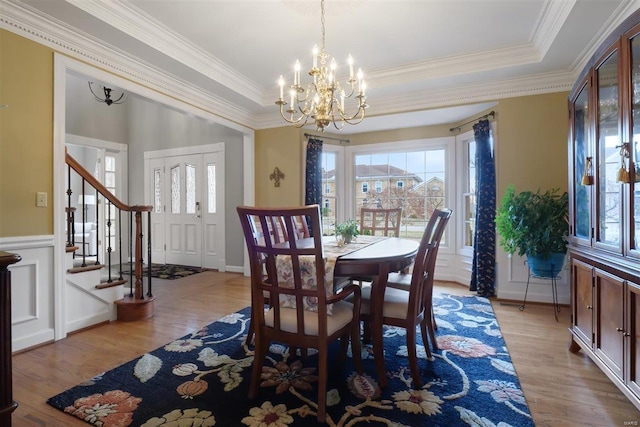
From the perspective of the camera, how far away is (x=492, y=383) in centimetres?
194

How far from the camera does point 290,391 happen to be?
1.86 metres

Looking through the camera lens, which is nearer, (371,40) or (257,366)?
(257,366)

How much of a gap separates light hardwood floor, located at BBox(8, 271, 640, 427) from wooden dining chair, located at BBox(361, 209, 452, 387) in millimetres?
654

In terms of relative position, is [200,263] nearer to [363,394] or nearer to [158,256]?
[158,256]

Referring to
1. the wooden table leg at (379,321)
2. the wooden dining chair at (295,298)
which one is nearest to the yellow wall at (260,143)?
the wooden dining chair at (295,298)

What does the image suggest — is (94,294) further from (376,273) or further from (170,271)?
(376,273)

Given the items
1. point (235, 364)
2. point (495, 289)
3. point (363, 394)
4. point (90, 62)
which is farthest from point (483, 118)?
point (90, 62)

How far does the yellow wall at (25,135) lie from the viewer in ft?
7.44

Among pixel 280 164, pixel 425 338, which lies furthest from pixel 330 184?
pixel 425 338

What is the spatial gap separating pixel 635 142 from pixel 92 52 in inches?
154

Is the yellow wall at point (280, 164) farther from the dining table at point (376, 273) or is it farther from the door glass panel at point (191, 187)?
the dining table at point (376, 273)

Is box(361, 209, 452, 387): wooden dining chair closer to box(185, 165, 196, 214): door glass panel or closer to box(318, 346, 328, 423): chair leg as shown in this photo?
box(318, 346, 328, 423): chair leg

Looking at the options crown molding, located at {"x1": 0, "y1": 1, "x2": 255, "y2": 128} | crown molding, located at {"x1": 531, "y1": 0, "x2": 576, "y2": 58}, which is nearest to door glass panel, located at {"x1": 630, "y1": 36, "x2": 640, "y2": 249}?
crown molding, located at {"x1": 531, "y1": 0, "x2": 576, "y2": 58}

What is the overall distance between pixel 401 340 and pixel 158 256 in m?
5.15
